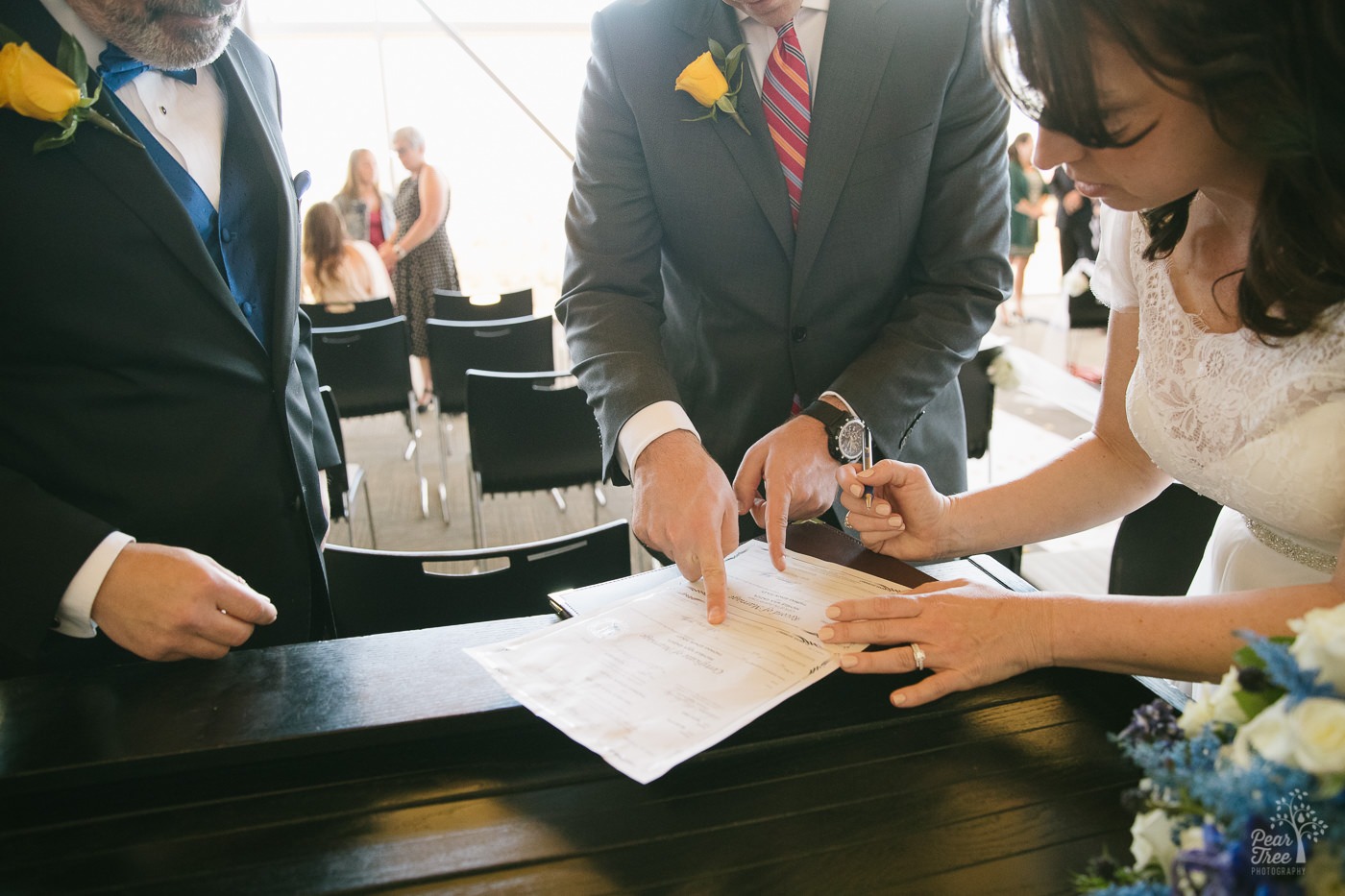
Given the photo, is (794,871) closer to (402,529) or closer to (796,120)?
(796,120)

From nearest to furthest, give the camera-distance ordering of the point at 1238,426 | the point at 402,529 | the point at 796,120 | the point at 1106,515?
the point at 1238,426
the point at 1106,515
the point at 796,120
the point at 402,529

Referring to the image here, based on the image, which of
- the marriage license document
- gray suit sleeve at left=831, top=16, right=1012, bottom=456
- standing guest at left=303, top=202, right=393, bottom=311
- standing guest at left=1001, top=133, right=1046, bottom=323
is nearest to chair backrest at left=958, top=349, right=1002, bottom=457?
gray suit sleeve at left=831, top=16, right=1012, bottom=456

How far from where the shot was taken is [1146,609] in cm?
97

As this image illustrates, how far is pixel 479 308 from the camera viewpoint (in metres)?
5.02

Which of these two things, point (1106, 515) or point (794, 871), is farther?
point (1106, 515)

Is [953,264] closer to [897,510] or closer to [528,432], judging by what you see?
[897,510]

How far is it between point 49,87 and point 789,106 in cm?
113

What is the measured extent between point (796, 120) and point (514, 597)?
1053mm

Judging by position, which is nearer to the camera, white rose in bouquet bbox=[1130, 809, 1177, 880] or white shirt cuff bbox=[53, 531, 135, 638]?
white rose in bouquet bbox=[1130, 809, 1177, 880]

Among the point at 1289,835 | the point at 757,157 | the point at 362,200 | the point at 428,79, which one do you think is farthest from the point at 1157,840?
the point at 428,79

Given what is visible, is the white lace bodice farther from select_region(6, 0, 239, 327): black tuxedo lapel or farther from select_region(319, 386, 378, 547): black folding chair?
select_region(319, 386, 378, 547): black folding chair

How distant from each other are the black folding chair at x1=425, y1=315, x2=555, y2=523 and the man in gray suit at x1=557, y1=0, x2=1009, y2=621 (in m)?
2.68

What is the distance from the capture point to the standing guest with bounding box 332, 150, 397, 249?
22.2 ft

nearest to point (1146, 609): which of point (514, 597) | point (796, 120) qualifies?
point (796, 120)
